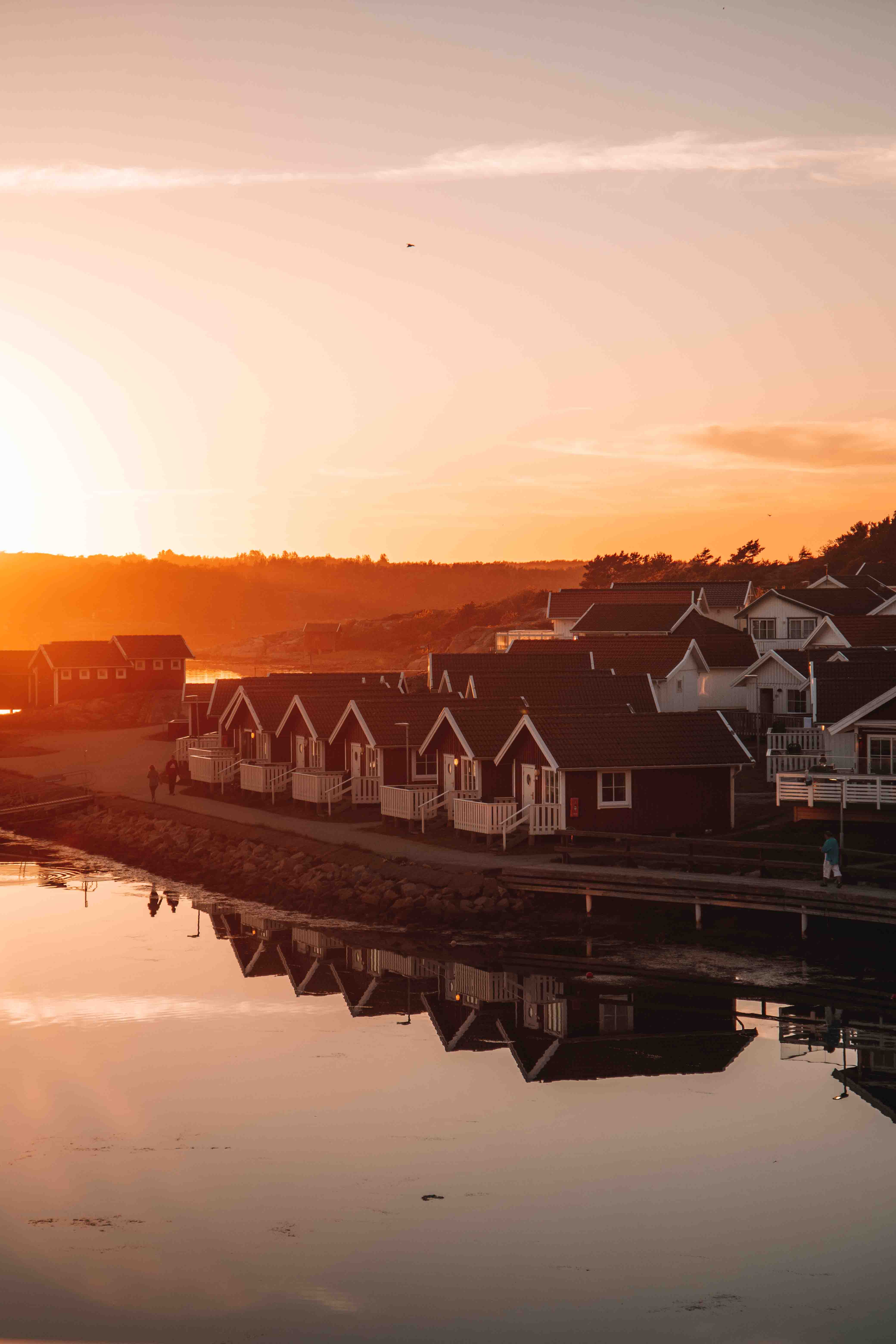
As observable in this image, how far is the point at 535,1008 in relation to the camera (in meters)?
28.2

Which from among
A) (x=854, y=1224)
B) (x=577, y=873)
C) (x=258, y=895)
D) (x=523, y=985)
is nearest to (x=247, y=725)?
(x=258, y=895)

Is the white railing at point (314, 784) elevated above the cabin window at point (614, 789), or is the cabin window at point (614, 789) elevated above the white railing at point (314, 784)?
the cabin window at point (614, 789)

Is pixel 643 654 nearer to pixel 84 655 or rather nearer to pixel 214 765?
pixel 214 765

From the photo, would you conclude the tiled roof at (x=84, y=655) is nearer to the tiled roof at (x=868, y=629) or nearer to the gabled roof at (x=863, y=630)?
the gabled roof at (x=863, y=630)

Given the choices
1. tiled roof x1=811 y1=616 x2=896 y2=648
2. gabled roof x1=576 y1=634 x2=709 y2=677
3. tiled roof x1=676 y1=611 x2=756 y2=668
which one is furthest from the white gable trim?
tiled roof x1=676 y1=611 x2=756 y2=668

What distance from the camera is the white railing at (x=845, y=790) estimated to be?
36500 mm

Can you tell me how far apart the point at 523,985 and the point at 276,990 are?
571 cm

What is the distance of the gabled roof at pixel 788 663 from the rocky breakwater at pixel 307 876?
2217cm

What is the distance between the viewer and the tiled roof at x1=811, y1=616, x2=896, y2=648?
2229 inches

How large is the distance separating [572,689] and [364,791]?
8295 millimetres

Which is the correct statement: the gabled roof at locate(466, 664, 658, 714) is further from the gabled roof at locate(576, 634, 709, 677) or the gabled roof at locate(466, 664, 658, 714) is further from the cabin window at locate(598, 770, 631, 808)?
the gabled roof at locate(576, 634, 709, 677)

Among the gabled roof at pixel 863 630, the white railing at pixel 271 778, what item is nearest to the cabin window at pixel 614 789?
the white railing at pixel 271 778

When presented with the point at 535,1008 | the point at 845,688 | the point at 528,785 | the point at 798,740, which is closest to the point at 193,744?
the point at 528,785

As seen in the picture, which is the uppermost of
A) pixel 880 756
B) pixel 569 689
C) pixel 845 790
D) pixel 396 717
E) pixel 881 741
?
pixel 569 689
